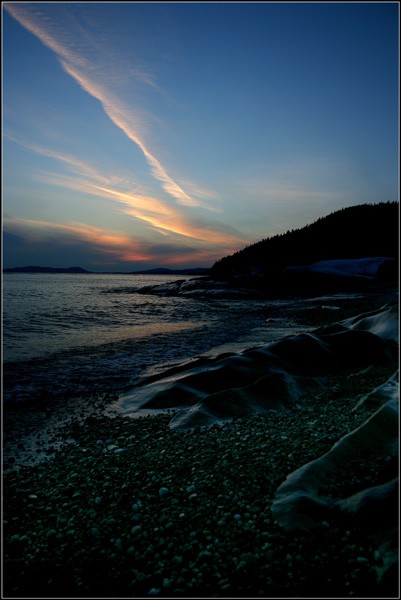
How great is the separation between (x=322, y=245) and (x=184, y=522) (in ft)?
171

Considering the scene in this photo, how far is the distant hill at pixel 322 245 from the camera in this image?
46219 millimetres

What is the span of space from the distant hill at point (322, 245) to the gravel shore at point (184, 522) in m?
38.4

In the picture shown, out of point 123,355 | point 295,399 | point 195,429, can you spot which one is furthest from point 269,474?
point 123,355

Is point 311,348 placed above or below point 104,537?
above

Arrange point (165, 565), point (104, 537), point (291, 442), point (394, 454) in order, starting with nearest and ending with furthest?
1. point (165, 565)
2. point (104, 537)
3. point (394, 454)
4. point (291, 442)

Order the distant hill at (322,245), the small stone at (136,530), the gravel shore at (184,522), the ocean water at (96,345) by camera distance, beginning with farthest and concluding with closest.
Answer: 1. the distant hill at (322,245)
2. the ocean water at (96,345)
3. the small stone at (136,530)
4. the gravel shore at (184,522)

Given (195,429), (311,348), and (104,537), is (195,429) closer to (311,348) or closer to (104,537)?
(104,537)

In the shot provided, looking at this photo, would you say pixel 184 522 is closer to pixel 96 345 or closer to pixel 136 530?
pixel 136 530

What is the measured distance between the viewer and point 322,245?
51969mm

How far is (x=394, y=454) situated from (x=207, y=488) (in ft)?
6.58

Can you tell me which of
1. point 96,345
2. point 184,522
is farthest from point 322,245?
point 184,522

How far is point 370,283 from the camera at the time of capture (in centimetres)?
3819

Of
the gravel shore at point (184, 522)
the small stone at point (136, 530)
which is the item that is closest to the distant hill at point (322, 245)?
the gravel shore at point (184, 522)

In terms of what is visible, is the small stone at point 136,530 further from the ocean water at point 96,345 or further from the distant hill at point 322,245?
the distant hill at point 322,245
